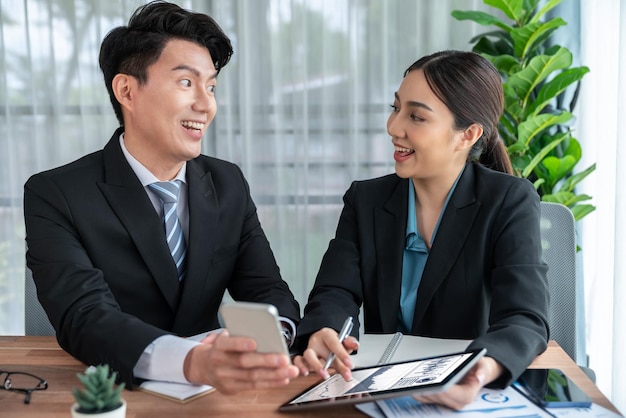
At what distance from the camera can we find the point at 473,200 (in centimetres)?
176

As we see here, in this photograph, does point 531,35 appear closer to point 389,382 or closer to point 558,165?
point 558,165

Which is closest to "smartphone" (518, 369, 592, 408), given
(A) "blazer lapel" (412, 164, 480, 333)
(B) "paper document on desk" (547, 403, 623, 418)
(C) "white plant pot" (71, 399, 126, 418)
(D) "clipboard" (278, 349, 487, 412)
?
(B) "paper document on desk" (547, 403, 623, 418)

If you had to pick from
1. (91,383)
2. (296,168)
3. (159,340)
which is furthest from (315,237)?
(91,383)

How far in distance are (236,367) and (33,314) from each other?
90 cm

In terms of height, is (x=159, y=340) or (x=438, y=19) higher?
(x=438, y=19)

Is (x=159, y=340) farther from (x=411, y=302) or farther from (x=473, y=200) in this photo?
(x=473, y=200)

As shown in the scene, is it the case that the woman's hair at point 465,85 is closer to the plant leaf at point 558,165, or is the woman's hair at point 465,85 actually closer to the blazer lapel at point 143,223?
the blazer lapel at point 143,223

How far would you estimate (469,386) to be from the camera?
1.18 m

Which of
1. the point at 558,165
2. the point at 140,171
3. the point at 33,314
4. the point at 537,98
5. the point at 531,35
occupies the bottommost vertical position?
the point at 33,314

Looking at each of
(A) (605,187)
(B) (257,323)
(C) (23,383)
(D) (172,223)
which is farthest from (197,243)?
(A) (605,187)

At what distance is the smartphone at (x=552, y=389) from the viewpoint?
3.90 ft

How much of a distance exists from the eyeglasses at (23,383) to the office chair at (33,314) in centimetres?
44

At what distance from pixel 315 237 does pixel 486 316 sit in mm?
1780

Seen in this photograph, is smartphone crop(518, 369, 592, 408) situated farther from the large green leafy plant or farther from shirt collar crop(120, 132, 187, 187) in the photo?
the large green leafy plant
